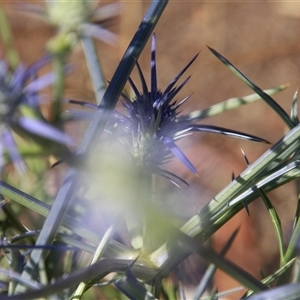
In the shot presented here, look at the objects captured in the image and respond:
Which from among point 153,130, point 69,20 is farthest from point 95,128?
point 69,20

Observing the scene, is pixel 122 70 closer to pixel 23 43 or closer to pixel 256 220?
pixel 256 220

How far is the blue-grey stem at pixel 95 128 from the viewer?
196 mm

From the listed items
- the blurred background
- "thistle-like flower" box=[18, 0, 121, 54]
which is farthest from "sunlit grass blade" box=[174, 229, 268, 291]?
the blurred background

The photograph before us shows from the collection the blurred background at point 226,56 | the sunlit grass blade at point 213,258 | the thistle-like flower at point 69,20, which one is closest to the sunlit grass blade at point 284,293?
the sunlit grass blade at point 213,258

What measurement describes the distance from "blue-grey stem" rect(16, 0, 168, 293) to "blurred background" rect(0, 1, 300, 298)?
46 cm

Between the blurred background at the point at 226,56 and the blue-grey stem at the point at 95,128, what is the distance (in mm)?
457

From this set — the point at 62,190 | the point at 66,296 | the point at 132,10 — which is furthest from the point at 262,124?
the point at 62,190

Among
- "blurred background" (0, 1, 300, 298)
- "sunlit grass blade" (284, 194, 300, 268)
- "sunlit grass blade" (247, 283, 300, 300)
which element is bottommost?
"sunlit grass blade" (247, 283, 300, 300)

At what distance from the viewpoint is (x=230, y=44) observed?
3.09 feet

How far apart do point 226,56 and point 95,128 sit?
0.74 meters

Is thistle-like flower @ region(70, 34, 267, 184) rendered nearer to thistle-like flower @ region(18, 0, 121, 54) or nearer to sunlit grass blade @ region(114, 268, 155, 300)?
sunlit grass blade @ region(114, 268, 155, 300)

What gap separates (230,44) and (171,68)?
0.11 metres

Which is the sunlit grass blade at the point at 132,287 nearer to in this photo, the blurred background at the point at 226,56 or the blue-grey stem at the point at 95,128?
the blue-grey stem at the point at 95,128

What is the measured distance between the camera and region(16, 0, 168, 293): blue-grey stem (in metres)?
0.20
